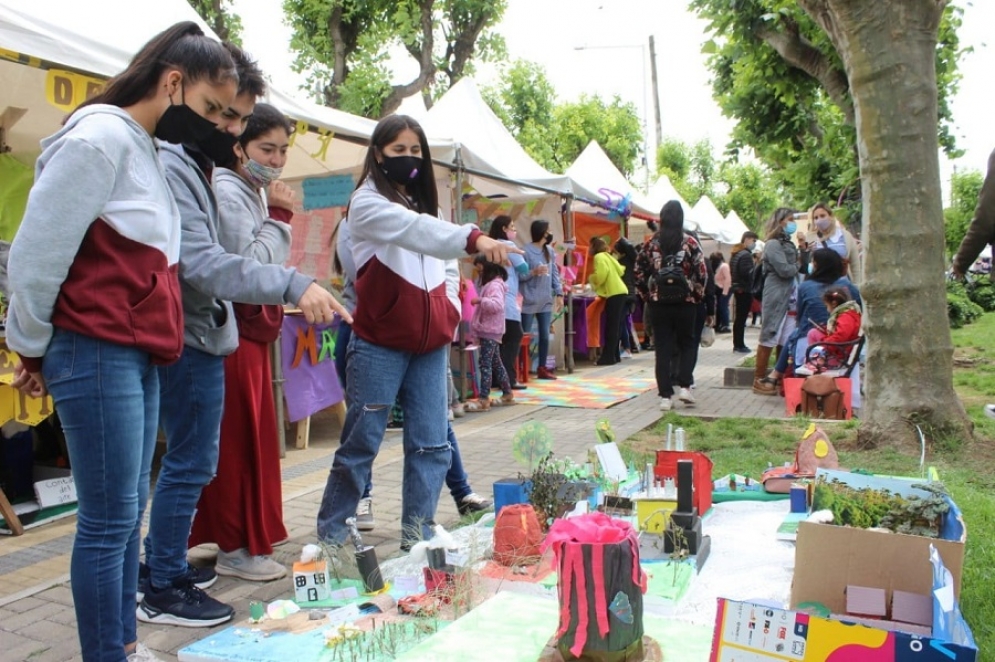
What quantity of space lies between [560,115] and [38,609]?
39584 mm

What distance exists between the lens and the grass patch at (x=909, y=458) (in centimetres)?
297

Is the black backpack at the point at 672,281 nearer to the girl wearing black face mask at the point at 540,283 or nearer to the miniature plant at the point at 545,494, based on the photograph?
the girl wearing black face mask at the point at 540,283

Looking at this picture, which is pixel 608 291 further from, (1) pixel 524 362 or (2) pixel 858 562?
(2) pixel 858 562

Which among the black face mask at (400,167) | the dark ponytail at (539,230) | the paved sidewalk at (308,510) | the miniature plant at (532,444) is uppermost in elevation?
the dark ponytail at (539,230)

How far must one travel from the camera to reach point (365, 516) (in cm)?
420

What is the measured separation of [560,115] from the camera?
4075 cm

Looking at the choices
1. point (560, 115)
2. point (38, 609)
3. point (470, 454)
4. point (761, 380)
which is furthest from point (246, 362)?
point (560, 115)

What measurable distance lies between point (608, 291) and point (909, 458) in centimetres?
670

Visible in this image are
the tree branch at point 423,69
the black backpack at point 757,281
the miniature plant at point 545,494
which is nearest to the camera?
the miniature plant at point 545,494

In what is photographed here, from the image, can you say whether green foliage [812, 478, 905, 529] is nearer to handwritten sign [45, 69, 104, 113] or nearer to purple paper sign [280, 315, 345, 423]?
purple paper sign [280, 315, 345, 423]

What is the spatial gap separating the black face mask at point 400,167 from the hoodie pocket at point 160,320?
1259mm

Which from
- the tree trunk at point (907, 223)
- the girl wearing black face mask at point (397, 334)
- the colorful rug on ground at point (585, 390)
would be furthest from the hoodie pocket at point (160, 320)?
the colorful rug on ground at point (585, 390)

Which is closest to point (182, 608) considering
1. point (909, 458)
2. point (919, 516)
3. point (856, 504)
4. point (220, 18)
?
point (856, 504)

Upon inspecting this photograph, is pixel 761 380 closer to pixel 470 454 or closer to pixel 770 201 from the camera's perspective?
pixel 470 454
